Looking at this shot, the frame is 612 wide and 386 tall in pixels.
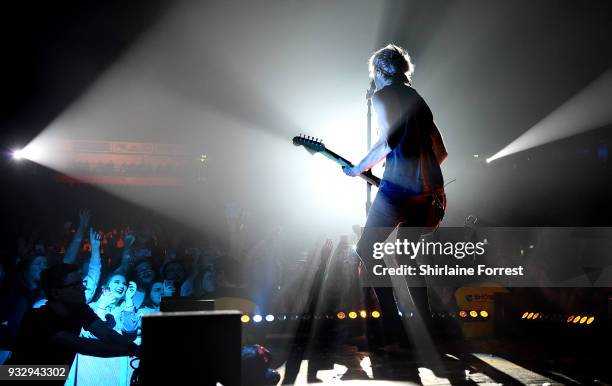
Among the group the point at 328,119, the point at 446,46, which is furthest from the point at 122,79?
the point at 446,46

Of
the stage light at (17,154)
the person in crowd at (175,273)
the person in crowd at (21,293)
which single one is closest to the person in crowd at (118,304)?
the person in crowd at (175,273)

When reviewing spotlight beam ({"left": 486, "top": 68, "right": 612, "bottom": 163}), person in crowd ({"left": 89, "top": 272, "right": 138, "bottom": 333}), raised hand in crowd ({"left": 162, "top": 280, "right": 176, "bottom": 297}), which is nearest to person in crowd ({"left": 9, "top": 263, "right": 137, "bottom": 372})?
person in crowd ({"left": 89, "top": 272, "right": 138, "bottom": 333})

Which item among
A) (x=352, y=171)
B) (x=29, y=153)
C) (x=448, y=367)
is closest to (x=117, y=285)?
(x=352, y=171)

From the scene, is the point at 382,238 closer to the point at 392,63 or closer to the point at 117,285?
the point at 392,63

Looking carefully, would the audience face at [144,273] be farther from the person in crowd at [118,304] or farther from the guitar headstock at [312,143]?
the guitar headstock at [312,143]

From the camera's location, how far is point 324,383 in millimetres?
2770

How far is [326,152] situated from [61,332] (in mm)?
2808

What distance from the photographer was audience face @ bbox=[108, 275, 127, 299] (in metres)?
5.93

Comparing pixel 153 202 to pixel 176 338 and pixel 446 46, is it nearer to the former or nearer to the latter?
pixel 446 46

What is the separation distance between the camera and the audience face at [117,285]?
593cm

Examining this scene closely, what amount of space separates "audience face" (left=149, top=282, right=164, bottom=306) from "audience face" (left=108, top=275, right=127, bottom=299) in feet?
1.45

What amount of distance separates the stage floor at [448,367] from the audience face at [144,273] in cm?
331

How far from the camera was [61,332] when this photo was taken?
3197 mm

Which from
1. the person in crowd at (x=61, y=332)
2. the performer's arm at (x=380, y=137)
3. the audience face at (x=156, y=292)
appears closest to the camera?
the person in crowd at (x=61, y=332)
